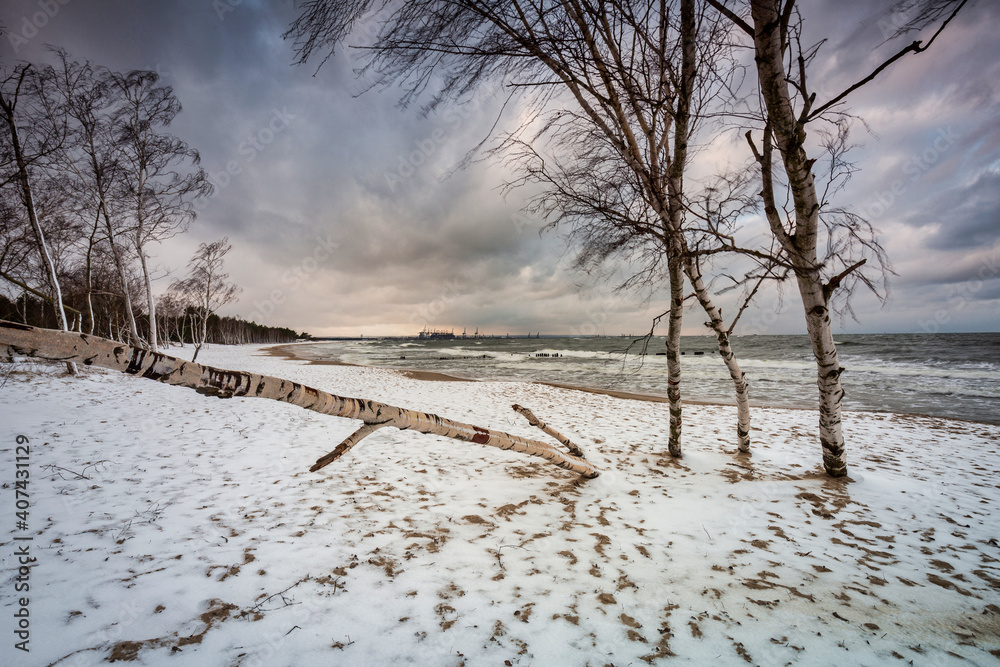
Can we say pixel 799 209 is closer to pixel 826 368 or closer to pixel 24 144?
pixel 826 368

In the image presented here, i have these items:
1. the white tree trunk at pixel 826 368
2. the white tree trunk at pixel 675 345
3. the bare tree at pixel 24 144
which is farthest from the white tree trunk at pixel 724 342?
the bare tree at pixel 24 144

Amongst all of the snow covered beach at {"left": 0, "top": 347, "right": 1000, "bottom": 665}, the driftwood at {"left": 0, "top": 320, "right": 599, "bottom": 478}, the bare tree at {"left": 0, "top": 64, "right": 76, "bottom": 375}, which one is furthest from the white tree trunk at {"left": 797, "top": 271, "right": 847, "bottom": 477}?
the bare tree at {"left": 0, "top": 64, "right": 76, "bottom": 375}

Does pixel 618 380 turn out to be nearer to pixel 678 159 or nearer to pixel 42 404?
pixel 678 159

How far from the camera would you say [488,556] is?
321cm

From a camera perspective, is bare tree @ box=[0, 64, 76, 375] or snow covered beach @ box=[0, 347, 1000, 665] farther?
bare tree @ box=[0, 64, 76, 375]

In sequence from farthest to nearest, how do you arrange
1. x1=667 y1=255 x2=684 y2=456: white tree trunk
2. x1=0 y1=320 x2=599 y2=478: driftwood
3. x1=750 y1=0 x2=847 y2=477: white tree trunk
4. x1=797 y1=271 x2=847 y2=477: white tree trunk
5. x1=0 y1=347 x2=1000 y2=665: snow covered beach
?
x1=667 y1=255 x2=684 y2=456: white tree trunk → x1=797 y1=271 x2=847 y2=477: white tree trunk → x1=750 y1=0 x2=847 y2=477: white tree trunk → x1=0 y1=347 x2=1000 y2=665: snow covered beach → x1=0 y1=320 x2=599 y2=478: driftwood

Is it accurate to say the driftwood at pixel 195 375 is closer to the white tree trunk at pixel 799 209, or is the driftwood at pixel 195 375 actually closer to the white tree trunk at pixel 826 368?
the white tree trunk at pixel 799 209

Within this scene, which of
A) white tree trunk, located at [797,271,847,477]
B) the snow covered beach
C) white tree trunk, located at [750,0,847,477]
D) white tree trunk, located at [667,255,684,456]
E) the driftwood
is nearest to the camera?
the driftwood

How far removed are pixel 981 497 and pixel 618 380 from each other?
16.5 metres

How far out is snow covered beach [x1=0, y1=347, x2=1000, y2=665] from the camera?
223 centimetres

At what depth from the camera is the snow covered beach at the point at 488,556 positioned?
2.23 m

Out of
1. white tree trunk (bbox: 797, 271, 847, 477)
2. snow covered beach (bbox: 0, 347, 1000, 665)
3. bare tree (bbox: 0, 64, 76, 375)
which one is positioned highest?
bare tree (bbox: 0, 64, 76, 375)

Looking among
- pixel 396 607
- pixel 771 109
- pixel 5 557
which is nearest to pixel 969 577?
pixel 771 109

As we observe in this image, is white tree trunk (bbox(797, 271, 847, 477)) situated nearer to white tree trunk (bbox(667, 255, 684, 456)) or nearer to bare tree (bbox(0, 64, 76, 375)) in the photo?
white tree trunk (bbox(667, 255, 684, 456))
